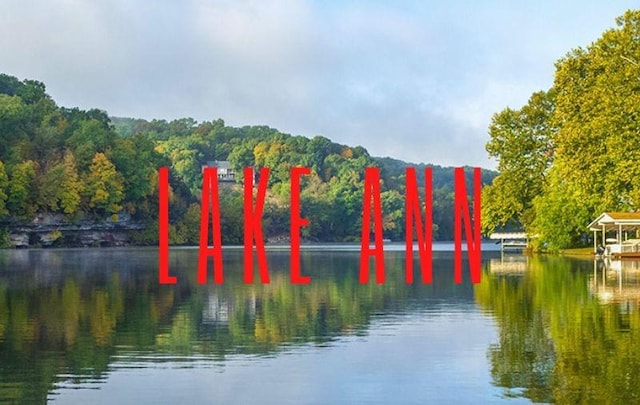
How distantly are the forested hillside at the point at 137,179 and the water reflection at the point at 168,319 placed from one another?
81.1 m

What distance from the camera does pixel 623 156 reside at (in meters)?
52.2

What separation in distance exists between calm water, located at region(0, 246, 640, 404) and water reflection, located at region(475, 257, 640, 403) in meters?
0.03

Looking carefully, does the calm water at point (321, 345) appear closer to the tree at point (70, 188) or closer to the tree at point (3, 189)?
the tree at point (3, 189)

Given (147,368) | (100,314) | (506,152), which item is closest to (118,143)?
(506,152)

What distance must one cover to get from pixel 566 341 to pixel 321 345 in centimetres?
389

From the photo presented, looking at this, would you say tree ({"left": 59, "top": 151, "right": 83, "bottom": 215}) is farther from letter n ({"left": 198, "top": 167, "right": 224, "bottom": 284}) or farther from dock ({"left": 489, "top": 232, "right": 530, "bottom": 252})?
letter n ({"left": 198, "top": 167, "right": 224, "bottom": 284})

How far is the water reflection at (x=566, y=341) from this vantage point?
1398cm

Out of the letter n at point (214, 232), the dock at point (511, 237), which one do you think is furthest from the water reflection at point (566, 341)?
the dock at point (511, 237)

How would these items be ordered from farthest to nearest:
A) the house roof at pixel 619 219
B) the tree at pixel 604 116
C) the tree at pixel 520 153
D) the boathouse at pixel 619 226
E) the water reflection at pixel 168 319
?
the tree at pixel 520 153, the boathouse at pixel 619 226, the house roof at pixel 619 219, the tree at pixel 604 116, the water reflection at pixel 168 319

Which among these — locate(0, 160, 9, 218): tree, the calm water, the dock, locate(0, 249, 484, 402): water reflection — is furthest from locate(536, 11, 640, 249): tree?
locate(0, 160, 9, 218): tree

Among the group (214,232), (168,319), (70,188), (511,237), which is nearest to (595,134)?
(214,232)

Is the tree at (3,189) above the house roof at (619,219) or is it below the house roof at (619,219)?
above

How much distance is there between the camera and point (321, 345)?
19.2m

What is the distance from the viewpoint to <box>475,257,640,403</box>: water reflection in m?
14.0
